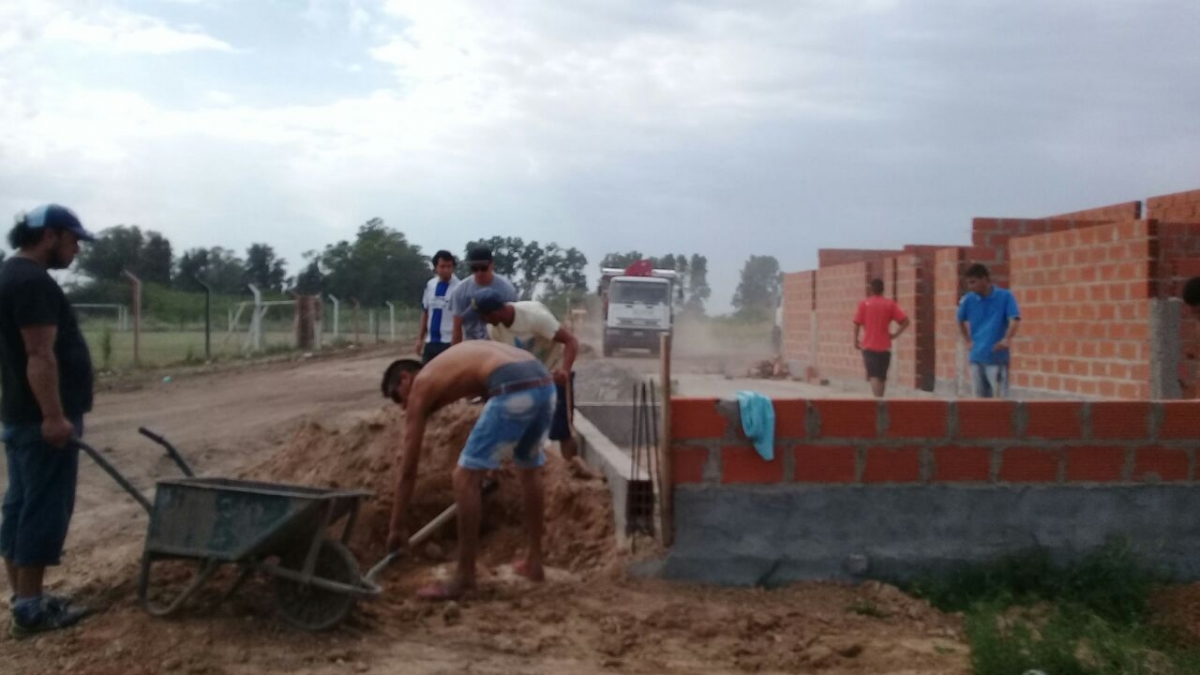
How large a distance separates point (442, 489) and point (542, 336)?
1.12 m

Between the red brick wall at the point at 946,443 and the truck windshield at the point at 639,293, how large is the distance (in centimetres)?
2324

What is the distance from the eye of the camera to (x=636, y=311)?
1172 inches

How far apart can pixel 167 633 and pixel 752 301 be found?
4146 cm

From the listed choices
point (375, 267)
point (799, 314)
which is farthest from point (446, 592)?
point (799, 314)

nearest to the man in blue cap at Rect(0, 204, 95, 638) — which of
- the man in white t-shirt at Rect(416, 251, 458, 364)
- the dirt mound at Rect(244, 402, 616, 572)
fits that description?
the dirt mound at Rect(244, 402, 616, 572)

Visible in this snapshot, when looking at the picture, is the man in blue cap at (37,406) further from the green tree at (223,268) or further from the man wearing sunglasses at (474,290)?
the green tree at (223,268)

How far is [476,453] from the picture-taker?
5.71 meters

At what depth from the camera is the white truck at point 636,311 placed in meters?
29.3

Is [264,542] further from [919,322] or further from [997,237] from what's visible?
[919,322]

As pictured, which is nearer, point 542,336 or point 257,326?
point 542,336

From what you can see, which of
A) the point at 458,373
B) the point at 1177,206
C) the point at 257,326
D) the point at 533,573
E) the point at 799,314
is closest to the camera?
the point at 458,373

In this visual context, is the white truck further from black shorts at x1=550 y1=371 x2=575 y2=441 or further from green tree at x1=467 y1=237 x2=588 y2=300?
black shorts at x1=550 y1=371 x2=575 y2=441

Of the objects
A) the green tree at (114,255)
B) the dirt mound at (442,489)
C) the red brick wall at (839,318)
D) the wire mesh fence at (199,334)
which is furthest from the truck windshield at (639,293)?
the dirt mound at (442,489)

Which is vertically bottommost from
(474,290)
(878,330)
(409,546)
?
(409,546)
